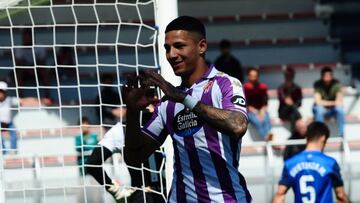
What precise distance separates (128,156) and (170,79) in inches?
41.6

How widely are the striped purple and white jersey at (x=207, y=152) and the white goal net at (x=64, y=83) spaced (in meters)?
1.41

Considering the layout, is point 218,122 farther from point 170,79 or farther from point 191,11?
point 191,11

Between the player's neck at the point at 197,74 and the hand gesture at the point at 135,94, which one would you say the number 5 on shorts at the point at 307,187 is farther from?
the hand gesture at the point at 135,94

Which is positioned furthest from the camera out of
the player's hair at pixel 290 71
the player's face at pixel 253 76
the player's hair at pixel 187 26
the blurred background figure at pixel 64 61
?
the player's hair at pixel 290 71

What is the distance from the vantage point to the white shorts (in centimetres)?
676

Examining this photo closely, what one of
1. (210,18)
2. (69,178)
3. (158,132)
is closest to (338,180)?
(69,178)

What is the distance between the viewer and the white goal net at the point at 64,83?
6566 mm

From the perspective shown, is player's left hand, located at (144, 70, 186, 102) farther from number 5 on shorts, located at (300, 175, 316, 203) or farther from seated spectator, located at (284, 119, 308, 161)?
seated spectator, located at (284, 119, 308, 161)

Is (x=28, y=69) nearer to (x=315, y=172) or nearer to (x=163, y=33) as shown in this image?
(x=315, y=172)

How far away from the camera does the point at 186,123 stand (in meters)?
4.62

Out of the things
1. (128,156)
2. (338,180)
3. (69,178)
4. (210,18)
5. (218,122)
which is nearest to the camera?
(218,122)

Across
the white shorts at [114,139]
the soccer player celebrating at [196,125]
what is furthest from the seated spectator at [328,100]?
the soccer player celebrating at [196,125]

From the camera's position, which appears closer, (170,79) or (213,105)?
(213,105)

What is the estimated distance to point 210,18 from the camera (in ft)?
53.4
